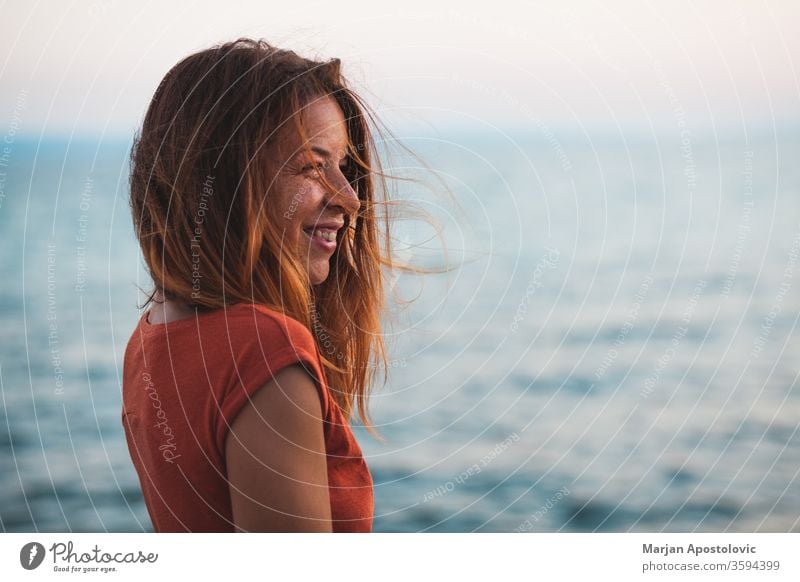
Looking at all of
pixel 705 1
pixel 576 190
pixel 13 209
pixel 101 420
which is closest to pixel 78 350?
pixel 101 420

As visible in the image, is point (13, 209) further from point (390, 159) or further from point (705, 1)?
point (705, 1)

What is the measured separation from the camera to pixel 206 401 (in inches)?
30.2

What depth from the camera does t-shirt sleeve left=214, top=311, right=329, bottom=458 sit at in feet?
2.40

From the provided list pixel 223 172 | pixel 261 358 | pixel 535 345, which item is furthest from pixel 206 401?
pixel 535 345

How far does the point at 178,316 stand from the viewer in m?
0.82

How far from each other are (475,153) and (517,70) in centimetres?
13

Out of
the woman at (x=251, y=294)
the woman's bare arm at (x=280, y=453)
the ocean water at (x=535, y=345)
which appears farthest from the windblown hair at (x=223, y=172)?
the ocean water at (x=535, y=345)

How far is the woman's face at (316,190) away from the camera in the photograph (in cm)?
89

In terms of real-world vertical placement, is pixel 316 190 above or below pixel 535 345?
above

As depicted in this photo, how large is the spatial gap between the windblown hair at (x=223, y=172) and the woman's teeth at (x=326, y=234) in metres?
0.05

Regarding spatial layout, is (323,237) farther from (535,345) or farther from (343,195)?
(535,345)

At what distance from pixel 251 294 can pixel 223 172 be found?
0.37 feet
